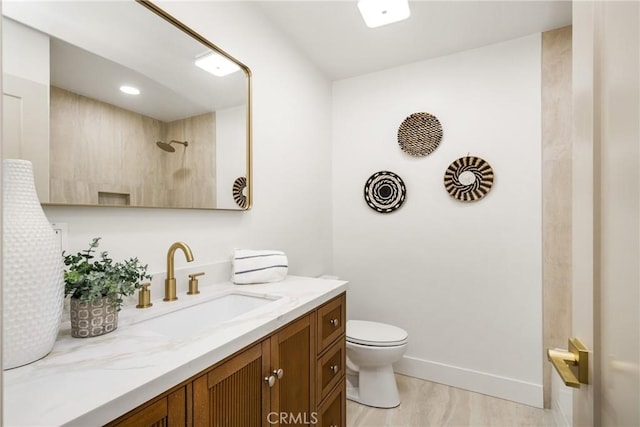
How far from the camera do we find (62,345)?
80cm

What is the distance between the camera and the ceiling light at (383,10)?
64.9 inches

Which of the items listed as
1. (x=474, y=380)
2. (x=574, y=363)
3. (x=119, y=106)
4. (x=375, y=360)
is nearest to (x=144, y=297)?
(x=119, y=106)

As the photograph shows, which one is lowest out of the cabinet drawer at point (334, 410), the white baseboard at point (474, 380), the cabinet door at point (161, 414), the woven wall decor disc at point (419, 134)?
the white baseboard at point (474, 380)

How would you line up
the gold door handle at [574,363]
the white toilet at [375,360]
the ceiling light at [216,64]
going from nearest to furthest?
the gold door handle at [574,363] < the ceiling light at [216,64] < the white toilet at [375,360]

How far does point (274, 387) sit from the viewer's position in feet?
3.34

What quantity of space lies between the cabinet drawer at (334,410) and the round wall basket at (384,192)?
1.38m

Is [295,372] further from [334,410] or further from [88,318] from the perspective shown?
[88,318]

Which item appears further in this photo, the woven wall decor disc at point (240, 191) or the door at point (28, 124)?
the woven wall decor disc at point (240, 191)

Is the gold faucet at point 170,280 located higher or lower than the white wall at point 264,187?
lower

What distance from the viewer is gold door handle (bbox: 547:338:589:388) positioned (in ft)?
1.94

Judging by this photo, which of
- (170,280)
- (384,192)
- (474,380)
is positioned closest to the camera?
(170,280)

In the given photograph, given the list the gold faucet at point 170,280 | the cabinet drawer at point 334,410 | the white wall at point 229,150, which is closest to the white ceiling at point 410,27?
the white wall at point 229,150

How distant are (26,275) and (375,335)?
1810mm

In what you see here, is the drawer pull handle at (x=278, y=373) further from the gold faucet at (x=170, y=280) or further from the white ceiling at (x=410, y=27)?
the white ceiling at (x=410, y=27)
